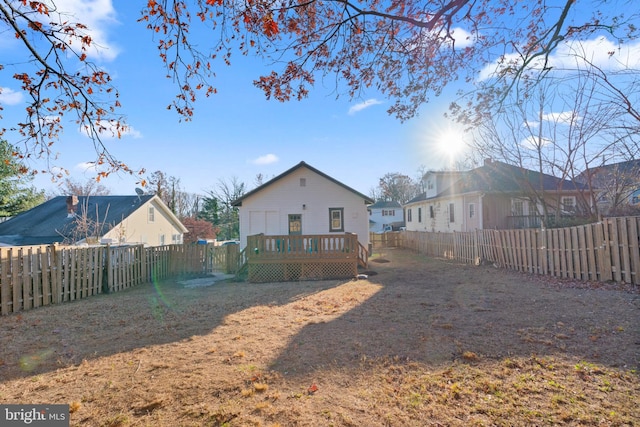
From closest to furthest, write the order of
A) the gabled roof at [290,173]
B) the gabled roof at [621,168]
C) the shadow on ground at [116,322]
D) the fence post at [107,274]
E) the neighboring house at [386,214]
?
the shadow on ground at [116,322]
the fence post at [107,274]
the gabled roof at [621,168]
the gabled roof at [290,173]
the neighboring house at [386,214]

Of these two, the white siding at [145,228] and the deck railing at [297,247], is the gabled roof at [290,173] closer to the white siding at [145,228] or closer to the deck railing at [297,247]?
the deck railing at [297,247]

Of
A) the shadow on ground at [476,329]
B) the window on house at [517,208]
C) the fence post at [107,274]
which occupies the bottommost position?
the shadow on ground at [476,329]

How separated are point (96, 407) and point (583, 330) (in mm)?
6263

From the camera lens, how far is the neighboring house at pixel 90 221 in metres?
19.0

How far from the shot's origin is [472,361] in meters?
3.72

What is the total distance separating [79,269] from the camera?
27.6 ft

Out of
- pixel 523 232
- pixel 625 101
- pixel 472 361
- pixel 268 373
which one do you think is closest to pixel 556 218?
pixel 523 232

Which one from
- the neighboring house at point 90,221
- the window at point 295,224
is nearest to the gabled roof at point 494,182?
the window at point 295,224

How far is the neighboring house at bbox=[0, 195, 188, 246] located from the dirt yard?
14.7 meters

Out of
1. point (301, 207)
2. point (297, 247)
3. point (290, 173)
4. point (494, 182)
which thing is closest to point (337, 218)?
point (301, 207)

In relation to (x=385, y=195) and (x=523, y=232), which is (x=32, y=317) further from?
(x=385, y=195)

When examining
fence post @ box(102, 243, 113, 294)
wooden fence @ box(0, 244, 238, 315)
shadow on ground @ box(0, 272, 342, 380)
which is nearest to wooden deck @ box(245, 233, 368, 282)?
shadow on ground @ box(0, 272, 342, 380)

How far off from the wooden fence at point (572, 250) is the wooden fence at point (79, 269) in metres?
11.9
